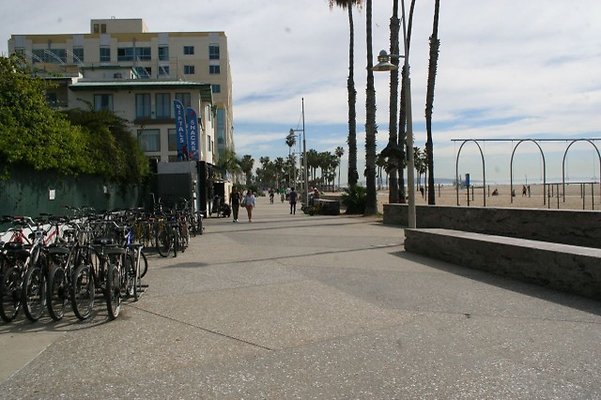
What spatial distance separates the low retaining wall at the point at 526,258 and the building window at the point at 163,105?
36233mm

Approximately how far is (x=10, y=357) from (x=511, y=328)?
16.6 ft

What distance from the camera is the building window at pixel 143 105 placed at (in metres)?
45.0

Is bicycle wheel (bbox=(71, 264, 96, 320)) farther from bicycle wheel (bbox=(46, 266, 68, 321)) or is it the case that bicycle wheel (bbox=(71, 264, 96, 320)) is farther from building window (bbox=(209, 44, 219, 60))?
building window (bbox=(209, 44, 219, 60))

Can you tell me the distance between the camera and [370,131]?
27.8 m

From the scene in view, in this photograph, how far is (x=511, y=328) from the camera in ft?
20.3

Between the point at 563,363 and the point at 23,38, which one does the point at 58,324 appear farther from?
the point at 23,38

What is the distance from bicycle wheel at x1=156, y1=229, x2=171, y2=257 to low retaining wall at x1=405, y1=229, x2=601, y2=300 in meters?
5.68

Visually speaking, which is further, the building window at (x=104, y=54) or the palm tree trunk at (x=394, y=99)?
the building window at (x=104, y=54)

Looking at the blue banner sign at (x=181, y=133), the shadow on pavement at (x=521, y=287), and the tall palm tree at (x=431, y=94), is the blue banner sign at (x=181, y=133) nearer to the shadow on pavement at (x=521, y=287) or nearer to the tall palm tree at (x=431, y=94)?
the tall palm tree at (x=431, y=94)

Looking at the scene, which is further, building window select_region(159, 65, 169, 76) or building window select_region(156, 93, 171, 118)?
building window select_region(159, 65, 169, 76)

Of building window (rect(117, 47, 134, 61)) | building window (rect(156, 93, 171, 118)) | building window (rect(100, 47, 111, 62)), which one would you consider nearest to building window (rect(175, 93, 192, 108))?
building window (rect(156, 93, 171, 118))

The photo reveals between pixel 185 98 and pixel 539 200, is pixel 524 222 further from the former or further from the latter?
pixel 185 98

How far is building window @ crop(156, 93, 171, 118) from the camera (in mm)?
45031

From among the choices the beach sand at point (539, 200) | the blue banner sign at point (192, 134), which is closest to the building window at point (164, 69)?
the beach sand at point (539, 200)
